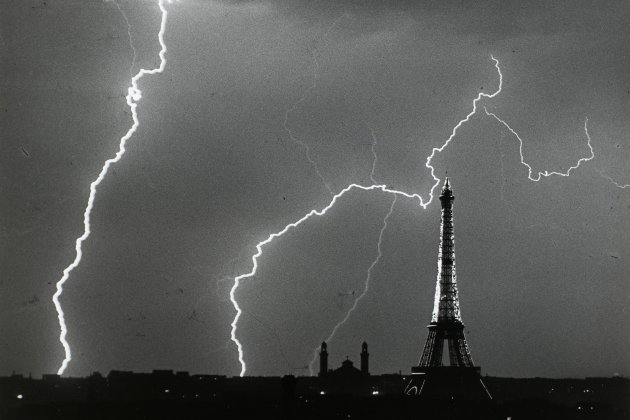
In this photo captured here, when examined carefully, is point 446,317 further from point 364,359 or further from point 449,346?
point 364,359

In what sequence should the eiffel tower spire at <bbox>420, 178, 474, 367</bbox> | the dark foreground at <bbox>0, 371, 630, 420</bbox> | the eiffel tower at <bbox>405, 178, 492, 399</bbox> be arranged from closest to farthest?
the dark foreground at <bbox>0, 371, 630, 420</bbox> < the eiffel tower at <bbox>405, 178, 492, 399</bbox> < the eiffel tower spire at <bbox>420, 178, 474, 367</bbox>

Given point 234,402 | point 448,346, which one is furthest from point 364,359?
point 234,402

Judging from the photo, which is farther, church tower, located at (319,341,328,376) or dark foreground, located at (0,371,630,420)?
church tower, located at (319,341,328,376)

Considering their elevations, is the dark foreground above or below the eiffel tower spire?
below

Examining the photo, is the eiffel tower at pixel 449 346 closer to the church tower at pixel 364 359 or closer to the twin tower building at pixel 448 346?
the twin tower building at pixel 448 346

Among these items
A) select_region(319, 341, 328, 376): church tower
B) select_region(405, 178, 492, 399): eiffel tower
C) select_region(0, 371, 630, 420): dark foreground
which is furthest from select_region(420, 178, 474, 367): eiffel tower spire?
select_region(319, 341, 328, 376): church tower

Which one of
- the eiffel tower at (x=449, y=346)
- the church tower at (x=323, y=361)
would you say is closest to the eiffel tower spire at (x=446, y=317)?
the eiffel tower at (x=449, y=346)

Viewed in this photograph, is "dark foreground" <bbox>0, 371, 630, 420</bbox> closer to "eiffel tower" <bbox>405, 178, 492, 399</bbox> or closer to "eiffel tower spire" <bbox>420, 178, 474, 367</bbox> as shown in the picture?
"eiffel tower" <bbox>405, 178, 492, 399</bbox>

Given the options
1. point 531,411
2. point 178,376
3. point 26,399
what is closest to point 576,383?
point 178,376

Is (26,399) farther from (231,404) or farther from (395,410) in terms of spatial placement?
(395,410)
